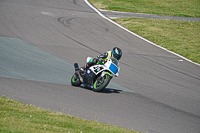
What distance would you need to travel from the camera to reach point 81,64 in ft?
48.6

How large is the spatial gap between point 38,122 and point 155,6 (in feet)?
93.5

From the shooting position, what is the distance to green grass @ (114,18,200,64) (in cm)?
1962

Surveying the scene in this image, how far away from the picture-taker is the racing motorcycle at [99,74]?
10.3 m

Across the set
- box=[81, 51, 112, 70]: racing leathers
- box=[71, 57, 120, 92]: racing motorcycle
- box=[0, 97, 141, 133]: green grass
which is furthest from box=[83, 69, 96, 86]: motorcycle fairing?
box=[0, 97, 141, 133]: green grass

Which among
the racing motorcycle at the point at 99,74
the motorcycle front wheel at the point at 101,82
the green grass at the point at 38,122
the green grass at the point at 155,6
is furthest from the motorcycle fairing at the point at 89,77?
the green grass at the point at 155,6

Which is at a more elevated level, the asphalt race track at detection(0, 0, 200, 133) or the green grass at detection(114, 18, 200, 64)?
the green grass at detection(114, 18, 200, 64)

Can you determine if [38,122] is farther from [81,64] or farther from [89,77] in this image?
[81,64]

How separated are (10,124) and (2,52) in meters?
8.77

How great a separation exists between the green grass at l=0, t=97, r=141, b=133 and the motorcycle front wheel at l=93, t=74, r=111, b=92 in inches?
111

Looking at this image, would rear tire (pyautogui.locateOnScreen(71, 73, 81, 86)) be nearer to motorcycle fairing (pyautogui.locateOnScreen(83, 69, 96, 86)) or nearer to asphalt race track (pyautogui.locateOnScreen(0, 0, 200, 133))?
asphalt race track (pyautogui.locateOnScreen(0, 0, 200, 133))

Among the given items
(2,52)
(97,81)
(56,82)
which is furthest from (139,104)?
(2,52)

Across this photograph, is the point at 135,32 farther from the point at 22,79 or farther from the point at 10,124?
the point at 10,124

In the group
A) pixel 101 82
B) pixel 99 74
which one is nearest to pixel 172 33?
pixel 99 74

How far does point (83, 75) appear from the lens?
1106 centimetres
